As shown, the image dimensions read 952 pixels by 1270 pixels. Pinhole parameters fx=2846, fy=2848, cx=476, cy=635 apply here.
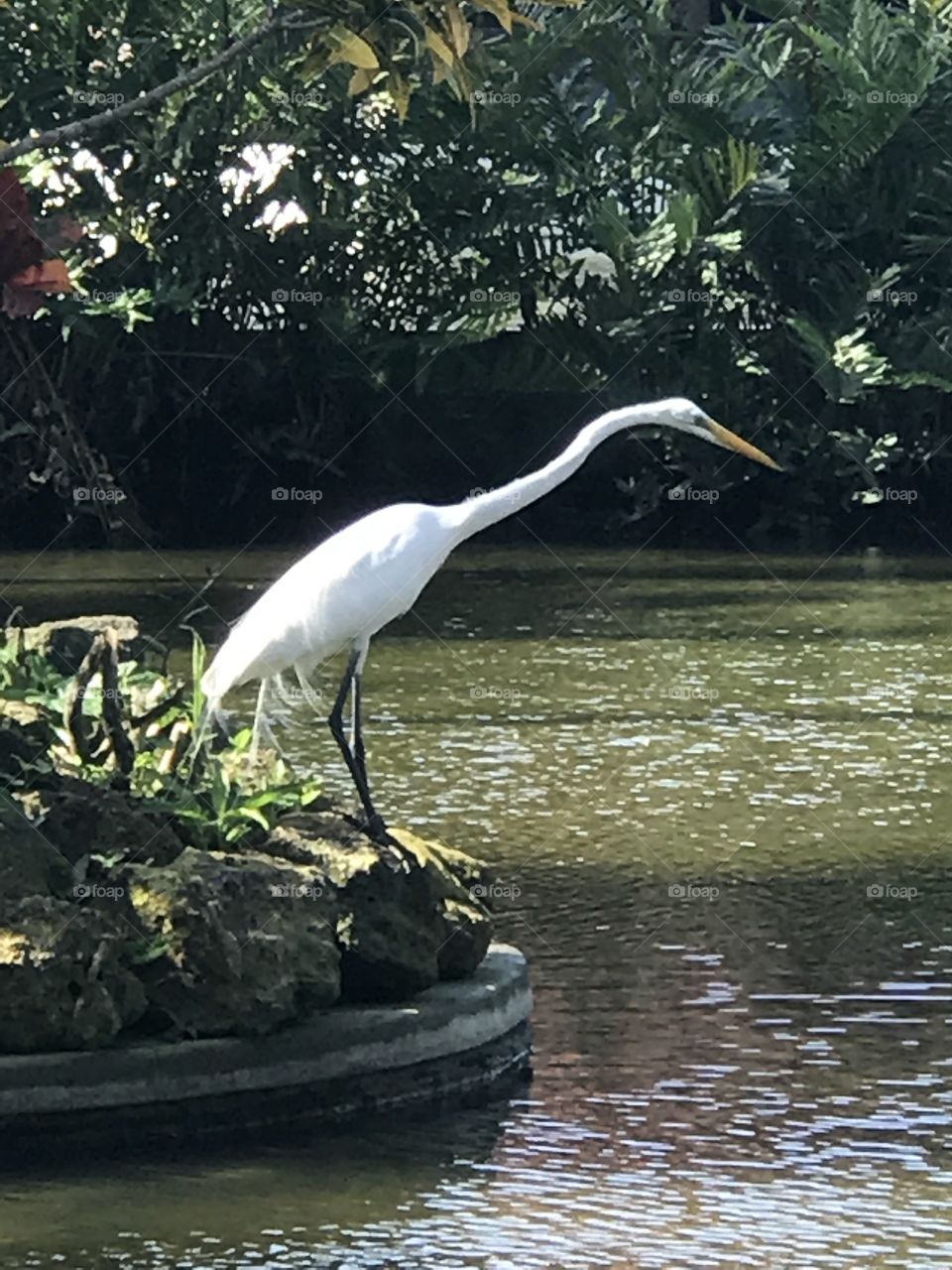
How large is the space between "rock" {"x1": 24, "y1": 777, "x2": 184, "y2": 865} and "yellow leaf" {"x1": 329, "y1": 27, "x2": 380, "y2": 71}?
1868 millimetres

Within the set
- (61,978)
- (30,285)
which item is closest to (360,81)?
(30,285)

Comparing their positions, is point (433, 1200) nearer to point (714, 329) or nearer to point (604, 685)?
point (604, 685)

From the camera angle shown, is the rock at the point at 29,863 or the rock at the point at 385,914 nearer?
the rock at the point at 29,863

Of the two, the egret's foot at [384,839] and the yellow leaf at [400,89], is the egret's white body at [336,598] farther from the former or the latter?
the yellow leaf at [400,89]

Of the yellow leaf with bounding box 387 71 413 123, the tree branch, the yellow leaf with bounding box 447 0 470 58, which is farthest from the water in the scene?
the yellow leaf with bounding box 447 0 470 58

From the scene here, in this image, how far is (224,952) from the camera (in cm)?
658

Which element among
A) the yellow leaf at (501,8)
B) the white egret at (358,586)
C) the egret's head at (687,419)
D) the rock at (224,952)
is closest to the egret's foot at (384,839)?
the white egret at (358,586)

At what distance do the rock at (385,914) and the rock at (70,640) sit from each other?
1.20 metres

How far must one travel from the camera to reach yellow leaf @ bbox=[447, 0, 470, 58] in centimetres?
659

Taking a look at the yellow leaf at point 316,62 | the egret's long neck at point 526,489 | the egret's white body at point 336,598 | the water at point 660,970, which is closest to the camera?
the water at point 660,970

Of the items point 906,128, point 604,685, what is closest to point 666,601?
point 604,685

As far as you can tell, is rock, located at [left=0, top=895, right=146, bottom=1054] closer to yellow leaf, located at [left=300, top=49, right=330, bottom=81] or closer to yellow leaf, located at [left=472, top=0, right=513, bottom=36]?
yellow leaf, located at [left=300, top=49, right=330, bottom=81]

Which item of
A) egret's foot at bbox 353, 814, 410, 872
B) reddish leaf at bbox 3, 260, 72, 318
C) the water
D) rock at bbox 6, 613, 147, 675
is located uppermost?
reddish leaf at bbox 3, 260, 72, 318

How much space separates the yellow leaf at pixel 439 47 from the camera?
6625 millimetres
